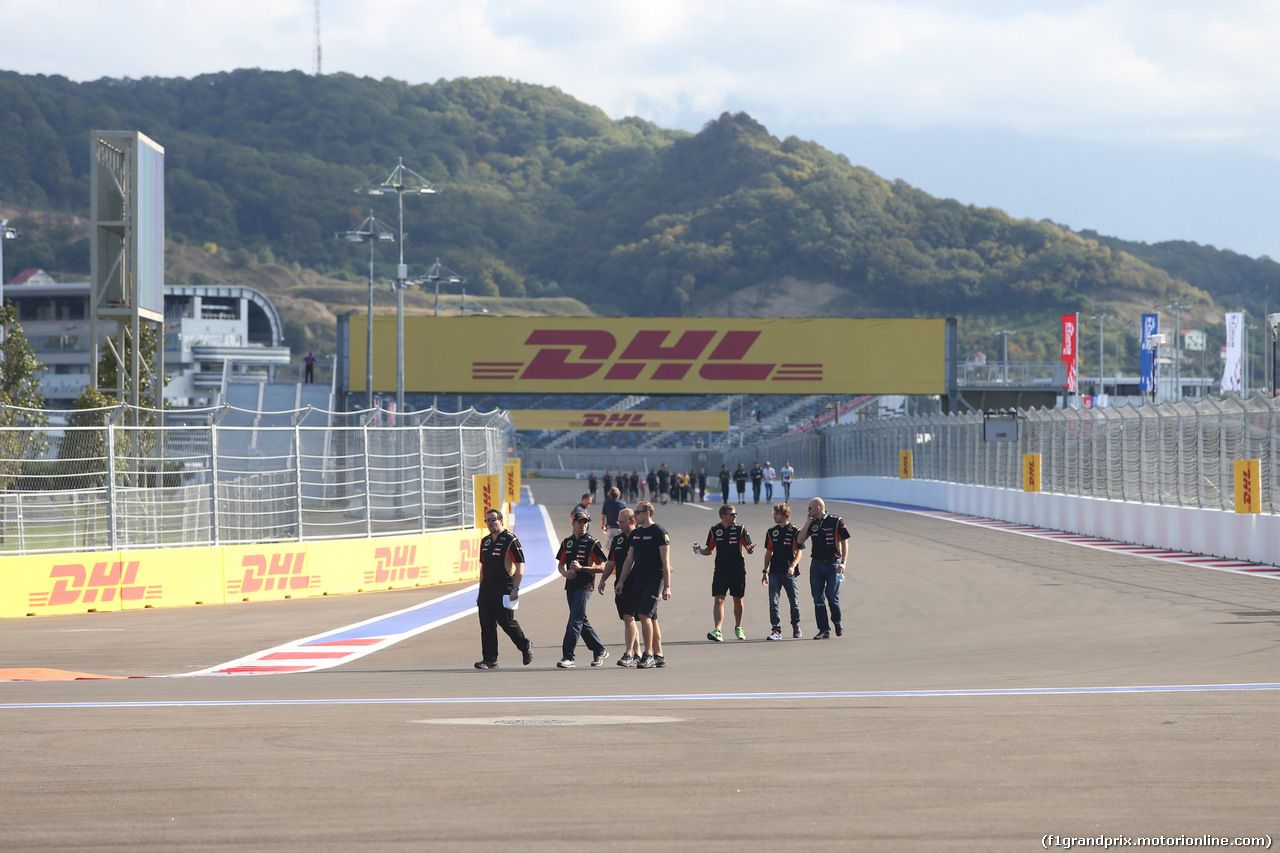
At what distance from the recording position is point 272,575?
2025cm

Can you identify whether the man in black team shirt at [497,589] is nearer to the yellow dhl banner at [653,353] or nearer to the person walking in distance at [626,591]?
the person walking in distance at [626,591]

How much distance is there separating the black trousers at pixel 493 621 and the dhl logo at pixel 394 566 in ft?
30.7

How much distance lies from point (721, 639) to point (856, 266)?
578 feet

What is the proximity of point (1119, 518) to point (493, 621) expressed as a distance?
62.9ft

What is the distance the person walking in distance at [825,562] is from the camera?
14906 mm

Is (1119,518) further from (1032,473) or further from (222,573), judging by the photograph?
(222,573)

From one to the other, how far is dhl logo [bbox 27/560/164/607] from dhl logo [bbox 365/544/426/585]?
3.83 metres

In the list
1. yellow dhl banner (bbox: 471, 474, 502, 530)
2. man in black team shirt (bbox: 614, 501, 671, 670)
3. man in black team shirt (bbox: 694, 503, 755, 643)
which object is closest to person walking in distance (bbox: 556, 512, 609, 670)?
man in black team shirt (bbox: 614, 501, 671, 670)

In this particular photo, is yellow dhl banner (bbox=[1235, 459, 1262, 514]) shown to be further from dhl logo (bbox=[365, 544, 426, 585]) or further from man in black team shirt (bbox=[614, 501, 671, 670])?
dhl logo (bbox=[365, 544, 426, 585])

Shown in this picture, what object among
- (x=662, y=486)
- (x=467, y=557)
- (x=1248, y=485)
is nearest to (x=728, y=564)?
(x=467, y=557)

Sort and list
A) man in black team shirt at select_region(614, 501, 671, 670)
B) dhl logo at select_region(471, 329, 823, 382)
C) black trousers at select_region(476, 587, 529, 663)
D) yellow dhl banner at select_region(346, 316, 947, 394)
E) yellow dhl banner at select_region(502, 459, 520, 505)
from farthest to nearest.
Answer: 1. dhl logo at select_region(471, 329, 823, 382)
2. yellow dhl banner at select_region(346, 316, 947, 394)
3. yellow dhl banner at select_region(502, 459, 520, 505)
4. man in black team shirt at select_region(614, 501, 671, 670)
5. black trousers at select_region(476, 587, 529, 663)

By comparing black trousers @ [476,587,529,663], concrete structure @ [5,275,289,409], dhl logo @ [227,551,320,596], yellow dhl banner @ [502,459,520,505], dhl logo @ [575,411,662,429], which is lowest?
dhl logo @ [227,551,320,596]

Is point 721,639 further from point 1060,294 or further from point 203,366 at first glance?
point 1060,294

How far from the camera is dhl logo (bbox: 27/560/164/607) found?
695 inches
